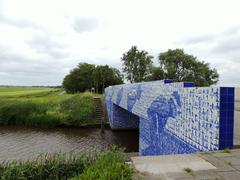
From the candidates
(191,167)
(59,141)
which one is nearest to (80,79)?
(59,141)

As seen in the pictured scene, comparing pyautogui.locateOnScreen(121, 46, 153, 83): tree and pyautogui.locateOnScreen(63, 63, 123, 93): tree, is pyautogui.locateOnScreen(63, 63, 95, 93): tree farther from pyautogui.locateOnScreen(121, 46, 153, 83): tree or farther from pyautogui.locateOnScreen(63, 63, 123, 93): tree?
pyautogui.locateOnScreen(121, 46, 153, 83): tree

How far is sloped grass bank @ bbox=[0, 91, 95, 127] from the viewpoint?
22625 mm

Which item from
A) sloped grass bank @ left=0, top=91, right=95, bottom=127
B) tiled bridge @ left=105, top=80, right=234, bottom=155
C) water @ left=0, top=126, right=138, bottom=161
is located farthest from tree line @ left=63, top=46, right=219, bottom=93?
tiled bridge @ left=105, top=80, right=234, bottom=155

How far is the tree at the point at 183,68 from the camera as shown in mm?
40906

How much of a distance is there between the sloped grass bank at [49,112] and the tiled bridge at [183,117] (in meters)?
12.2

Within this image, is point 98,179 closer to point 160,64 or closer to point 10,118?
point 10,118

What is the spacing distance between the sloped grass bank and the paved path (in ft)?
63.1

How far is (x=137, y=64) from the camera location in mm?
42344

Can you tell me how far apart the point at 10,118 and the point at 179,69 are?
27733 millimetres

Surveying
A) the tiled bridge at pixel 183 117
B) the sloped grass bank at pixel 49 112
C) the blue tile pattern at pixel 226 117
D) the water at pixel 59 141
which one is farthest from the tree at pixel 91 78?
the blue tile pattern at pixel 226 117

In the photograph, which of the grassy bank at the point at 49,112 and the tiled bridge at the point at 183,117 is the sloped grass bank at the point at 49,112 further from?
the tiled bridge at the point at 183,117

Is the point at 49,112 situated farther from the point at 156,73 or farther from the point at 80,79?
the point at 80,79

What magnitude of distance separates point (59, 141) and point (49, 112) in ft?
26.1

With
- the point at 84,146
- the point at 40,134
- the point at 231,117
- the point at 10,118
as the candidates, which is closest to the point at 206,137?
the point at 231,117
